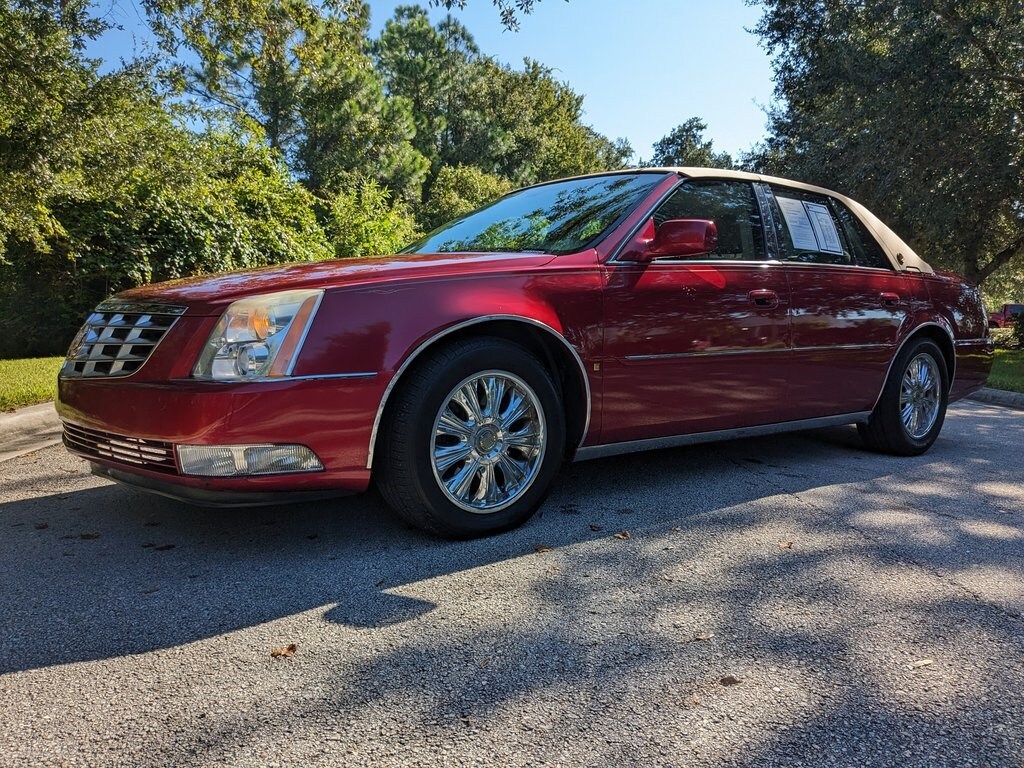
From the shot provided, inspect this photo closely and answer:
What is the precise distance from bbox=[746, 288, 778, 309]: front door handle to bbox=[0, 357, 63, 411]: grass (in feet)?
15.6

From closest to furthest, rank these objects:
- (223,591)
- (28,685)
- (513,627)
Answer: (28,685) < (513,627) < (223,591)

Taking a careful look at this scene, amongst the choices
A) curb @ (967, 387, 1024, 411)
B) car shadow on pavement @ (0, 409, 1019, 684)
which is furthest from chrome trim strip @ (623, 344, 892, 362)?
curb @ (967, 387, 1024, 411)

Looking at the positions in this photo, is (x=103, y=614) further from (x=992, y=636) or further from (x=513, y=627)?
(x=992, y=636)

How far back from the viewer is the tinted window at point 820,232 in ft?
14.8

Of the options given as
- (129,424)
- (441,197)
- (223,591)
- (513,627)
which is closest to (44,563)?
(129,424)

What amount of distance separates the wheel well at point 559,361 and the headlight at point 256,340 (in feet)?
2.46

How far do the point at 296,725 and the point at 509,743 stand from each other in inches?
20.9

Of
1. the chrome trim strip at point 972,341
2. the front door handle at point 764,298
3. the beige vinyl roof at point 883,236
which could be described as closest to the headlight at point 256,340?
the front door handle at point 764,298

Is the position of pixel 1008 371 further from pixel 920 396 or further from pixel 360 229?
pixel 360 229

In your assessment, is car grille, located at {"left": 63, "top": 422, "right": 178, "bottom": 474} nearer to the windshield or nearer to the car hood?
the car hood

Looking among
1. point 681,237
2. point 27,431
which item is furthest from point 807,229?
point 27,431

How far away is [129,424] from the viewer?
288 centimetres

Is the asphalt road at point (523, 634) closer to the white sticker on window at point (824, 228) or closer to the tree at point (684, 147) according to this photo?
the white sticker on window at point (824, 228)

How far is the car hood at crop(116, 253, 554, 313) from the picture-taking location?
2.88 metres
